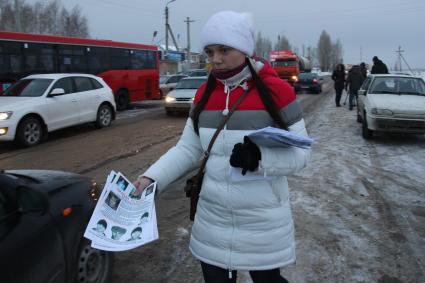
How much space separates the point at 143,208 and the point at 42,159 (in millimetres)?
7545

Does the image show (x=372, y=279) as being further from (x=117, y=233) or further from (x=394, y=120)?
(x=394, y=120)

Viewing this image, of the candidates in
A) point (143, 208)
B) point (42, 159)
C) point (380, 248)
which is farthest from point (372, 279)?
point (42, 159)

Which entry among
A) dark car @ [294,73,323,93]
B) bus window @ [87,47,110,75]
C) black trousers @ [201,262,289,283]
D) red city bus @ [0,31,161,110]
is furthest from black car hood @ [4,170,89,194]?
dark car @ [294,73,323,93]

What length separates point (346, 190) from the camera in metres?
6.38

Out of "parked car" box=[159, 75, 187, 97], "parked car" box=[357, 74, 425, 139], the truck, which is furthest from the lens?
the truck

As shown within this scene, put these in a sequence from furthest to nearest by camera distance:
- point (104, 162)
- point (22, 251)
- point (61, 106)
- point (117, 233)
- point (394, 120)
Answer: point (61, 106) → point (394, 120) → point (104, 162) → point (22, 251) → point (117, 233)

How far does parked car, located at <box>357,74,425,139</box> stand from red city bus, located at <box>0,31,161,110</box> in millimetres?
10643

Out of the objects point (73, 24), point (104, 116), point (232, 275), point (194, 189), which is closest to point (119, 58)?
point (104, 116)

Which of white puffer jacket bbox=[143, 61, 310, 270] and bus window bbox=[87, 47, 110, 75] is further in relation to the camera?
bus window bbox=[87, 47, 110, 75]

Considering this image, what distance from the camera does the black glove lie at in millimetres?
2018

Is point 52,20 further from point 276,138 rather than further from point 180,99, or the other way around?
point 276,138

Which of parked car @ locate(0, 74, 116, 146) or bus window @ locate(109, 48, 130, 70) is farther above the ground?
bus window @ locate(109, 48, 130, 70)

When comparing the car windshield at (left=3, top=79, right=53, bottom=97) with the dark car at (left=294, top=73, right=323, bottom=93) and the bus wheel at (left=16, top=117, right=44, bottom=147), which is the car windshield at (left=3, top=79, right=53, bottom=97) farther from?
the dark car at (left=294, top=73, right=323, bottom=93)

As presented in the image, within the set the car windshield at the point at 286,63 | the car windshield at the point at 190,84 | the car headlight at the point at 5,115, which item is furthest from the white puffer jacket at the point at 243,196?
the car windshield at the point at 286,63
